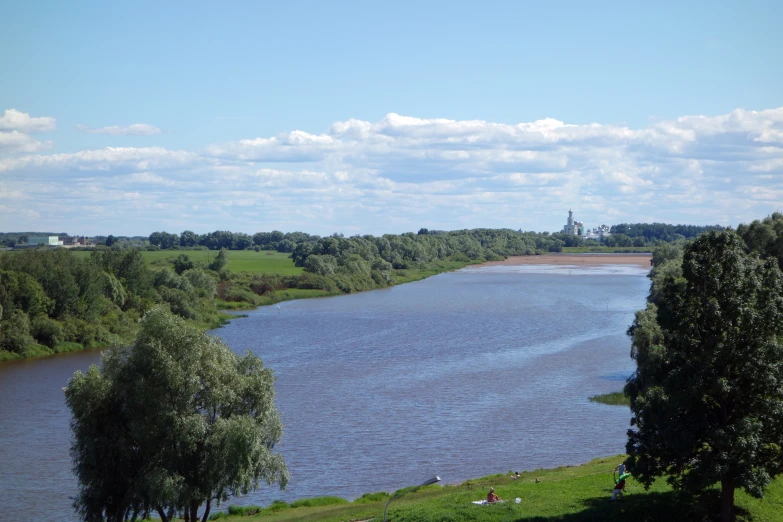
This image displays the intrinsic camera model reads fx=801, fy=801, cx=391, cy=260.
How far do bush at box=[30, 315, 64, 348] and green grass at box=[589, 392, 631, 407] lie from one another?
4170cm

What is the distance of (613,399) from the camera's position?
42.8 m

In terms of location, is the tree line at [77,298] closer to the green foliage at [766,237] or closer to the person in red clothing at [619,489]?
the green foliage at [766,237]

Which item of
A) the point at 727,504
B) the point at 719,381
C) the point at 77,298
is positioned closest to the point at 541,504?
the point at 727,504

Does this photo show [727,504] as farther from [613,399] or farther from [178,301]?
[178,301]

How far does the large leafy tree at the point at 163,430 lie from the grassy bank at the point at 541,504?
317 cm

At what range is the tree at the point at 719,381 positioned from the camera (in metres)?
18.9

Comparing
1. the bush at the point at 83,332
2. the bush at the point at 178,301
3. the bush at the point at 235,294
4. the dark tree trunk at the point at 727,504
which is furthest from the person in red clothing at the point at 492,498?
the bush at the point at 235,294

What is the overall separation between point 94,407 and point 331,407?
1905 cm

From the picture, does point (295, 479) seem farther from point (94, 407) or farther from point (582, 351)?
point (582, 351)

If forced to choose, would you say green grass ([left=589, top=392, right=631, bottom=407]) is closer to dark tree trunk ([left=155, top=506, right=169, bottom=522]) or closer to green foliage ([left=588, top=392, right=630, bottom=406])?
green foliage ([left=588, top=392, right=630, bottom=406])

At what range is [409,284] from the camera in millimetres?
127688

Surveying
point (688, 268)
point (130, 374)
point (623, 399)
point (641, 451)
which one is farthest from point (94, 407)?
point (623, 399)

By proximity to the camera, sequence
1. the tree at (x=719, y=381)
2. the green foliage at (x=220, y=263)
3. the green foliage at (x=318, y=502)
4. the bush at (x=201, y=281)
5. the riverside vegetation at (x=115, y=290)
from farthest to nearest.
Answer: the green foliage at (x=220, y=263) < the bush at (x=201, y=281) < the riverside vegetation at (x=115, y=290) < the green foliage at (x=318, y=502) < the tree at (x=719, y=381)

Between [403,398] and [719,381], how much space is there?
2587 cm
